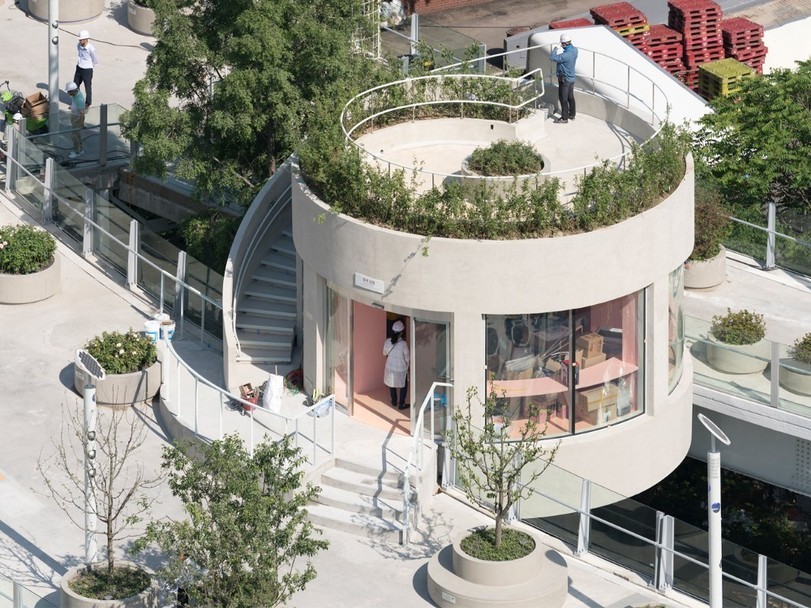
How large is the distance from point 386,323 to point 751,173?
11.5 meters

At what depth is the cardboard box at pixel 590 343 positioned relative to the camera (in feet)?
103

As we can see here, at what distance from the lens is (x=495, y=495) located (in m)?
27.9

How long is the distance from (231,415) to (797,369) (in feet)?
32.0

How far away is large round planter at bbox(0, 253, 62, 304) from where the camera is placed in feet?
121

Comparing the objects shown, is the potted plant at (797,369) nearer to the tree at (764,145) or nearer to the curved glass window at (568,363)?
the curved glass window at (568,363)

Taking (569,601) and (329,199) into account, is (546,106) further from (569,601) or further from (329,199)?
(569,601)

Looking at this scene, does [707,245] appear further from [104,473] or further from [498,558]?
[104,473]

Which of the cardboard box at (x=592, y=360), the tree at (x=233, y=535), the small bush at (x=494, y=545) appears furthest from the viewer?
the cardboard box at (x=592, y=360)

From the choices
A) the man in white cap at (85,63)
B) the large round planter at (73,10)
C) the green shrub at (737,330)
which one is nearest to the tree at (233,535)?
the green shrub at (737,330)

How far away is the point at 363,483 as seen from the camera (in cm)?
3066

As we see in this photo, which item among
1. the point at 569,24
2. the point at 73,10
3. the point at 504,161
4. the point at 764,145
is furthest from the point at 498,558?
the point at 73,10

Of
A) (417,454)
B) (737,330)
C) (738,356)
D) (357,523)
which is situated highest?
(737,330)

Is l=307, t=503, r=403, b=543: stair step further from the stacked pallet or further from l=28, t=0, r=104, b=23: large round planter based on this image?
l=28, t=0, r=104, b=23: large round planter

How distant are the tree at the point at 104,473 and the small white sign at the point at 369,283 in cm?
430
